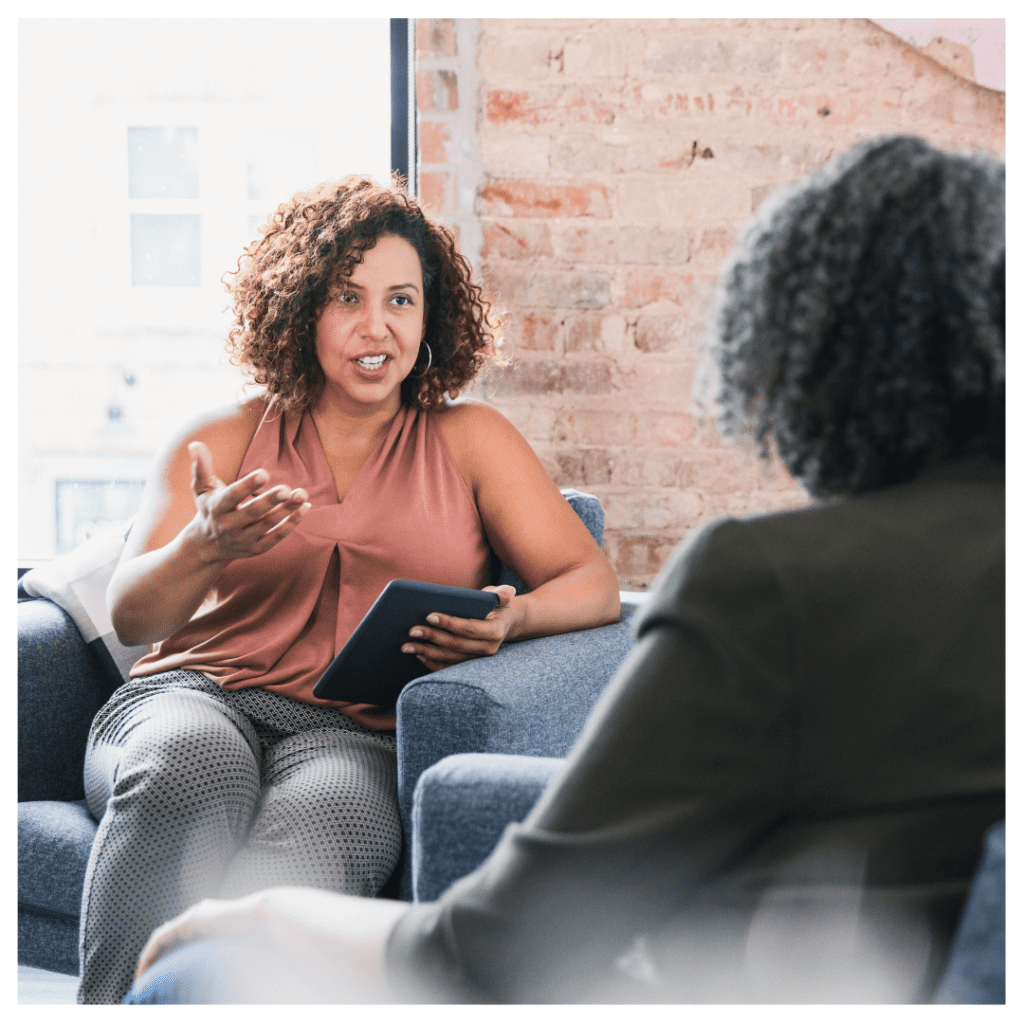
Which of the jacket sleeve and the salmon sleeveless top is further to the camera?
the salmon sleeveless top

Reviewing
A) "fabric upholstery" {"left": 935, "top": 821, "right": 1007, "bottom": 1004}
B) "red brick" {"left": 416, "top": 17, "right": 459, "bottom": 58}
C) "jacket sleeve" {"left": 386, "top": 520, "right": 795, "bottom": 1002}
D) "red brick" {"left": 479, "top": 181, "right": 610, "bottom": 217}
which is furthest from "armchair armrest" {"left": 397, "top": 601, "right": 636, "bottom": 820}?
"red brick" {"left": 416, "top": 17, "right": 459, "bottom": 58}

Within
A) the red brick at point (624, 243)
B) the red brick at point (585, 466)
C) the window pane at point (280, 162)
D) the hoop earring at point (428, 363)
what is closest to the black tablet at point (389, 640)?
the hoop earring at point (428, 363)

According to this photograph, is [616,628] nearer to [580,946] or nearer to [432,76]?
[580,946]

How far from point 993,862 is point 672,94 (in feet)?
6.12

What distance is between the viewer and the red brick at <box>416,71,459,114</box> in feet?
6.63

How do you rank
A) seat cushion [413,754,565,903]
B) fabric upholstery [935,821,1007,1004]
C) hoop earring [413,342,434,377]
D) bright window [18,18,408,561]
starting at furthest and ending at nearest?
1. bright window [18,18,408,561]
2. hoop earring [413,342,434,377]
3. seat cushion [413,754,565,903]
4. fabric upholstery [935,821,1007,1004]

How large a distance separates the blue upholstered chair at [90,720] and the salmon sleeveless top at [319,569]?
A: 19cm

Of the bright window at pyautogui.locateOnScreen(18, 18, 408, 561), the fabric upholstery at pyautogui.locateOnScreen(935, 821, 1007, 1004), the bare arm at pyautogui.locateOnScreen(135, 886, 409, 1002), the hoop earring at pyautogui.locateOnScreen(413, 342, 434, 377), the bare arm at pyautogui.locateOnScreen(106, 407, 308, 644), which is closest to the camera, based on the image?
the fabric upholstery at pyautogui.locateOnScreen(935, 821, 1007, 1004)

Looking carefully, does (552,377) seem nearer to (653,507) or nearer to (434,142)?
(653,507)

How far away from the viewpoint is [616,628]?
5.20 ft

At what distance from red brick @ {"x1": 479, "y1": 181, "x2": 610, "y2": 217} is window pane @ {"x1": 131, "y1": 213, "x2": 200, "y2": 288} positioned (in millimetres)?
776

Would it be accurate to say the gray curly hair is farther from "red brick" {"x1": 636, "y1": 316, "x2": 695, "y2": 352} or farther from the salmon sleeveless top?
"red brick" {"x1": 636, "y1": 316, "x2": 695, "y2": 352}

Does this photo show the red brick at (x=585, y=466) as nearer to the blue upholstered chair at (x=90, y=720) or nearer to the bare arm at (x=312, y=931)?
the blue upholstered chair at (x=90, y=720)

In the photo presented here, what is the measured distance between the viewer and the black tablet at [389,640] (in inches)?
49.5
